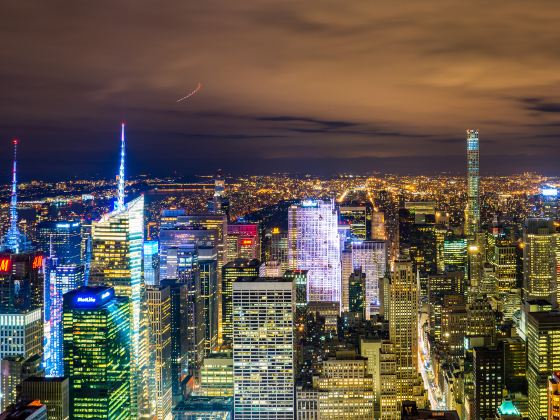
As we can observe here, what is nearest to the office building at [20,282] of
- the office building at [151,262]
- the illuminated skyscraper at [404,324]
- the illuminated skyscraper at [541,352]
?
the office building at [151,262]

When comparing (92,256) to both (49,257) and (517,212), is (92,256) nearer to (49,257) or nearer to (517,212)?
(49,257)

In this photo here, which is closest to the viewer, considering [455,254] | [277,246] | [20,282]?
[20,282]

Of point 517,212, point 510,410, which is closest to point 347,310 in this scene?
point 517,212

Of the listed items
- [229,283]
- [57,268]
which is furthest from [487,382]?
[57,268]

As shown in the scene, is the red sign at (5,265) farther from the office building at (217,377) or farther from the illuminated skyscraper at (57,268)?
the office building at (217,377)

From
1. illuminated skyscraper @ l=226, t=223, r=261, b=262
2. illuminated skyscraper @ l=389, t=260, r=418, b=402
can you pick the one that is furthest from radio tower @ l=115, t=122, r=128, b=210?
illuminated skyscraper @ l=226, t=223, r=261, b=262

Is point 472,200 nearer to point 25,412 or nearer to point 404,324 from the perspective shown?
point 404,324
